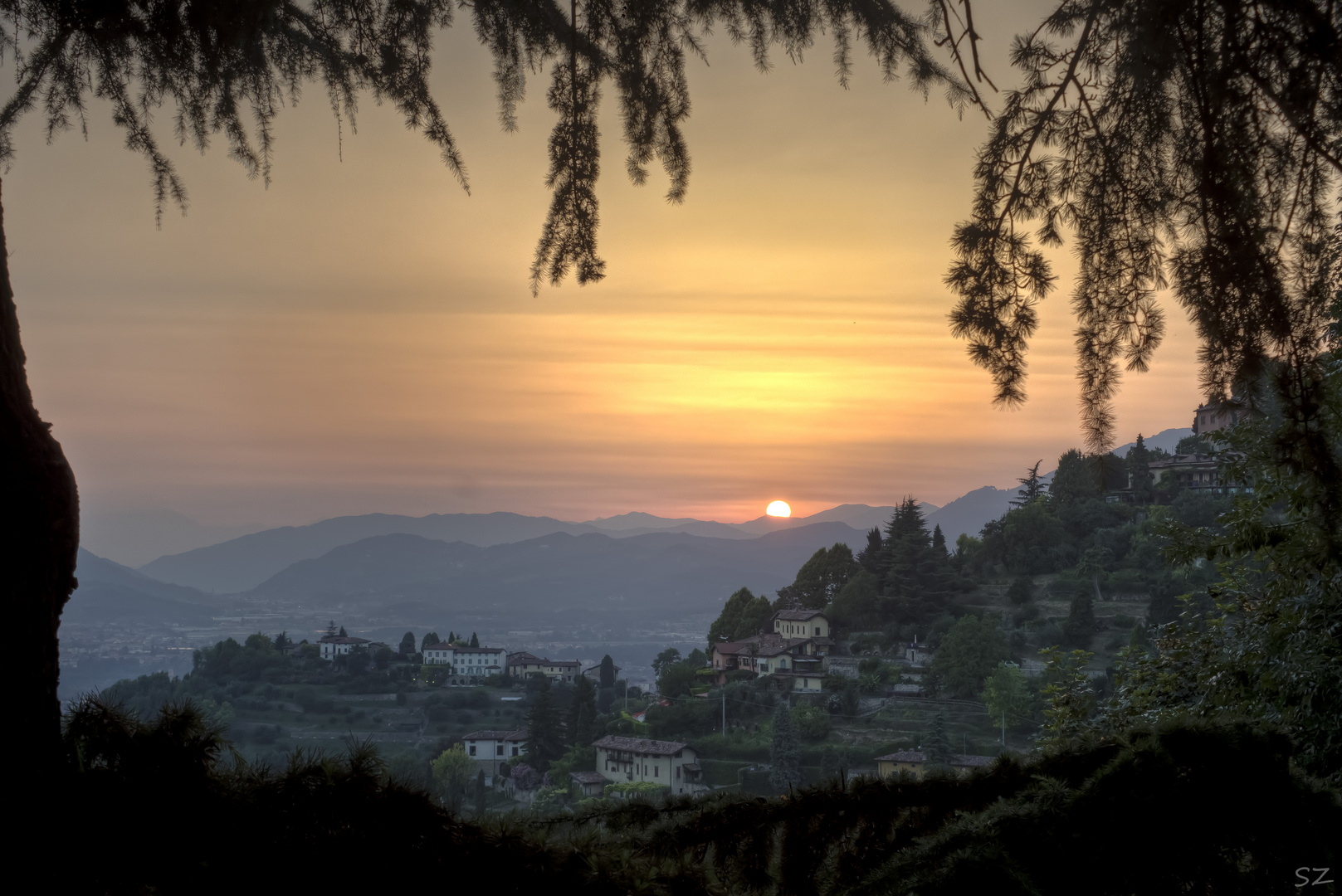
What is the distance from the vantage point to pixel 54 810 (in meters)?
1.23

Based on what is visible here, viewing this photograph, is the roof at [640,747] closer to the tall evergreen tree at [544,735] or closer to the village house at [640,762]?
the village house at [640,762]

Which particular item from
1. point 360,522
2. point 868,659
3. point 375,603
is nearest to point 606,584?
point 360,522

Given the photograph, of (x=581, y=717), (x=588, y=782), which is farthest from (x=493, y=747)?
(x=588, y=782)

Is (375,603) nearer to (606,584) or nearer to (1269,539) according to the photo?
(606,584)

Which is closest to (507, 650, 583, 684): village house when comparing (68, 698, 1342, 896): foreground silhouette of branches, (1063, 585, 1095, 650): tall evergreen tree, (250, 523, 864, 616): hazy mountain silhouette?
(1063, 585, 1095, 650): tall evergreen tree

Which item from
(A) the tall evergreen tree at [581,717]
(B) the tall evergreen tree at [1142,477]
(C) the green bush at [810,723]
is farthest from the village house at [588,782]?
(B) the tall evergreen tree at [1142,477]

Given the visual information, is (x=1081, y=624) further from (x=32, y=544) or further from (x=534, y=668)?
(x=32, y=544)

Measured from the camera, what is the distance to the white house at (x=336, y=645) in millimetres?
27531

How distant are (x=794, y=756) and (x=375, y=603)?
49157mm

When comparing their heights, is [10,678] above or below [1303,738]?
above

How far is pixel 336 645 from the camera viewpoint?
2905 centimetres

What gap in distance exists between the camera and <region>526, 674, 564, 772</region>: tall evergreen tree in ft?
67.0

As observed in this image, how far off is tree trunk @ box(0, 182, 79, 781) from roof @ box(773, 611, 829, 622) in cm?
3767

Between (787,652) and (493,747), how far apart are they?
1524 cm
